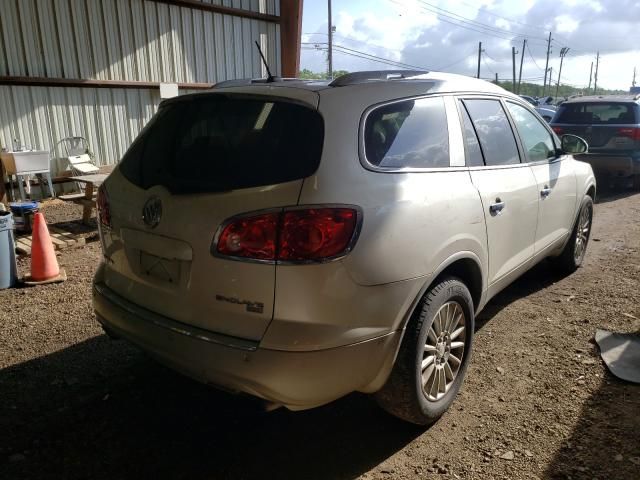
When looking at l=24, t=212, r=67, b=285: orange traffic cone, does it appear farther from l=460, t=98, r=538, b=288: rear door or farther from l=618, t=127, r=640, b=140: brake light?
l=618, t=127, r=640, b=140: brake light

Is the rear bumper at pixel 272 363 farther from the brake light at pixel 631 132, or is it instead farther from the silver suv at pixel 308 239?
the brake light at pixel 631 132

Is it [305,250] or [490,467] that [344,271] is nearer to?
[305,250]

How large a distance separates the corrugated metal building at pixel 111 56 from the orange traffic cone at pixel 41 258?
4.24m

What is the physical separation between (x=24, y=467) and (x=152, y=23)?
362 inches

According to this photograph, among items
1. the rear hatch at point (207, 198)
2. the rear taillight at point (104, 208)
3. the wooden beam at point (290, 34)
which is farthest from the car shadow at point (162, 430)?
the wooden beam at point (290, 34)

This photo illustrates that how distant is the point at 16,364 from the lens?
11.8 feet

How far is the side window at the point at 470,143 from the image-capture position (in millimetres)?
3158

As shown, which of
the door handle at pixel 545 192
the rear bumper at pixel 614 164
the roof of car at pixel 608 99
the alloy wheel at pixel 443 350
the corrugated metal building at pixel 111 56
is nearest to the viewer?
the alloy wheel at pixel 443 350

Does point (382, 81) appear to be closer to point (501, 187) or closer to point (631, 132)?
point (501, 187)

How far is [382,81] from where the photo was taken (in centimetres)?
279

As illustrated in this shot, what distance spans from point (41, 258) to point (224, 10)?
7.72 m

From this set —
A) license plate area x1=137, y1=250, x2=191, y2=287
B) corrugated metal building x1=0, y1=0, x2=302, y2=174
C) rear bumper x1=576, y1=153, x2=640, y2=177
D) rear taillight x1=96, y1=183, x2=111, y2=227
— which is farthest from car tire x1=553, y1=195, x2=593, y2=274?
corrugated metal building x1=0, y1=0, x2=302, y2=174

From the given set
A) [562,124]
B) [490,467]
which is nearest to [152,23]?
[562,124]

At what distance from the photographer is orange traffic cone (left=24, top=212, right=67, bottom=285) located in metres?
5.07
